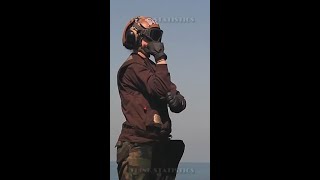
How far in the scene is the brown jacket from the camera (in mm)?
4512

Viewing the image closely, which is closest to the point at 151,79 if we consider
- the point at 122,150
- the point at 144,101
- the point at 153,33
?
the point at 144,101

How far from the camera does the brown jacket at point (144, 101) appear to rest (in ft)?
14.8

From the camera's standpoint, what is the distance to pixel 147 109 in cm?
452

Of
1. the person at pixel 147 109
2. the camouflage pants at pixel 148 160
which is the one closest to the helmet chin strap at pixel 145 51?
the person at pixel 147 109

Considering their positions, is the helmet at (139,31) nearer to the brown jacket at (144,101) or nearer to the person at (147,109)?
the person at (147,109)

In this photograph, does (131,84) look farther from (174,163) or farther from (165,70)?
(174,163)

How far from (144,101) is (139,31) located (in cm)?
65

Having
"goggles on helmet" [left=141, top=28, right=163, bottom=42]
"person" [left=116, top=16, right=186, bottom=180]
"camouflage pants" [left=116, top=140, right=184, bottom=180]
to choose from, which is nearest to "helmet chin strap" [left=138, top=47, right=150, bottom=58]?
"person" [left=116, top=16, right=186, bottom=180]

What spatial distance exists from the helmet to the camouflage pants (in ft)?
3.07

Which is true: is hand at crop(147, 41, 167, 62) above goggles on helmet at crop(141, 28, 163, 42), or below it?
below

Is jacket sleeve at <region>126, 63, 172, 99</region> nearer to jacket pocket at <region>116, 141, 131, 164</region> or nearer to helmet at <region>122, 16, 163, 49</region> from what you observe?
helmet at <region>122, 16, 163, 49</region>

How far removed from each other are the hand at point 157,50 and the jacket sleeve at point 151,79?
8cm

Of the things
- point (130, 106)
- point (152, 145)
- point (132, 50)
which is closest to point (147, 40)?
point (132, 50)

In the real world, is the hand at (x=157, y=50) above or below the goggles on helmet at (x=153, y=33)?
below
